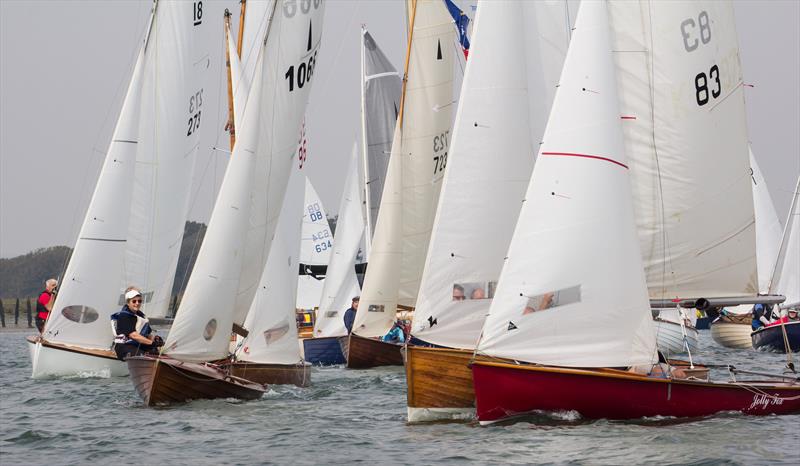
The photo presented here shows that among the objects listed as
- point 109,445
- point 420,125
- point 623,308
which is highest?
point 420,125

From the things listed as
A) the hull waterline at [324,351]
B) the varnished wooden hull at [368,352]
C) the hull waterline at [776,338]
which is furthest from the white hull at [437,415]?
the hull waterline at [776,338]

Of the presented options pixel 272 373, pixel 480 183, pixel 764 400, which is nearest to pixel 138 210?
pixel 272 373

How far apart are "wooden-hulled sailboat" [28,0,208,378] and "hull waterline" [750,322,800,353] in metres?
14.7

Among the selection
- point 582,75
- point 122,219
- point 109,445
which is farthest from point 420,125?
point 109,445

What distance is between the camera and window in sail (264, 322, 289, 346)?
62.6 ft

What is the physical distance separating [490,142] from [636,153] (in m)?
1.96

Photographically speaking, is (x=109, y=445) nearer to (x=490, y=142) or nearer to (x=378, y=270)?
(x=490, y=142)

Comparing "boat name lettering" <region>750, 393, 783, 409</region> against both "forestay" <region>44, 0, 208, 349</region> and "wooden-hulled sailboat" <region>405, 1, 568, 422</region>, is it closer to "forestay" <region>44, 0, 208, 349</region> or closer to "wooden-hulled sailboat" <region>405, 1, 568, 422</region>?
→ "wooden-hulled sailboat" <region>405, 1, 568, 422</region>

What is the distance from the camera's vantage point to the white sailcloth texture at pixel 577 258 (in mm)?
13828

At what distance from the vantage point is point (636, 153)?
1645 cm

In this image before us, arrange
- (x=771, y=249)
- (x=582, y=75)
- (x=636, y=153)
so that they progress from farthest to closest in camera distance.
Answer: (x=771, y=249) < (x=636, y=153) < (x=582, y=75)

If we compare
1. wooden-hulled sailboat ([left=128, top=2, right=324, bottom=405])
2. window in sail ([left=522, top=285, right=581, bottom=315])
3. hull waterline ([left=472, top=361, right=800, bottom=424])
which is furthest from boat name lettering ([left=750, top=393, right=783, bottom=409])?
wooden-hulled sailboat ([left=128, top=2, right=324, bottom=405])

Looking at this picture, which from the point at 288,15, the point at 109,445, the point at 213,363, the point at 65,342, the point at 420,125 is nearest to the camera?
the point at 109,445

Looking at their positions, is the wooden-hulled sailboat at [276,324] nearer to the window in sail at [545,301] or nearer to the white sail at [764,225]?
the window in sail at [545,301]
